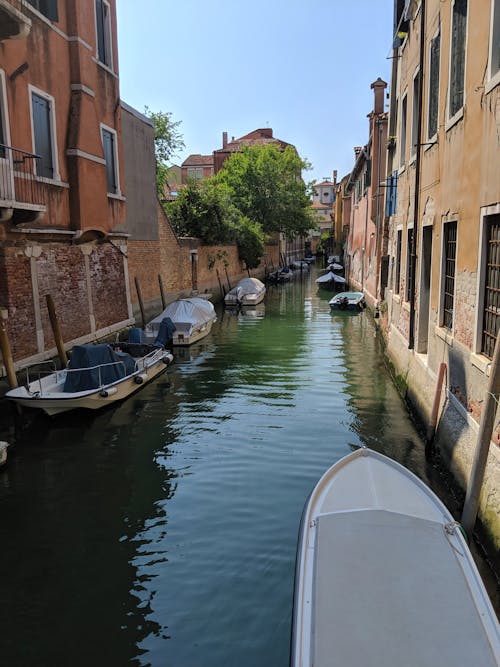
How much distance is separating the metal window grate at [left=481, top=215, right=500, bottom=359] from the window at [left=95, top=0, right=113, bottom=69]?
10.5 meters

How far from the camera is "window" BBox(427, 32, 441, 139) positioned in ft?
27.4

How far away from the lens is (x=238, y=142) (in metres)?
54.8

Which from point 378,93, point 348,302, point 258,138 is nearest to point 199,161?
point 258,138

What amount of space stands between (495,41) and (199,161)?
5784 centimetres

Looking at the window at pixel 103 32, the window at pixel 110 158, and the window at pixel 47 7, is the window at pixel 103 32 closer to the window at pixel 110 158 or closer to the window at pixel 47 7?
the window at pixel 110 158

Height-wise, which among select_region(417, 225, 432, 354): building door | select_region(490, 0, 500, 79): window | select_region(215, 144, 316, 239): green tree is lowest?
select_region(417, 225, 432, 354): building door

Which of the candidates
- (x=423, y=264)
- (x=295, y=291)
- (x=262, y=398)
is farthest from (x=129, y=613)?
(x=295, y=291)

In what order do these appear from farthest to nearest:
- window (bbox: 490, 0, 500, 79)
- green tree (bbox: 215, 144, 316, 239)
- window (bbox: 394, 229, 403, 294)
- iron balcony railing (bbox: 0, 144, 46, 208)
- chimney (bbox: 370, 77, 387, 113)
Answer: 1. green tree (bbox: 215, 144, 316, 239)
2. chimney (bbox: 370, 77, 387, 113)
3. window (bbox: 394, 229, 403, 294)
4. iron balcony railing (bbox: 0, 144, 46, 208)
5. window (bbox: 490, 0, 500, 79)

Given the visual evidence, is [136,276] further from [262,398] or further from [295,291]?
[295,291]

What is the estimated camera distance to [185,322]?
15406mm

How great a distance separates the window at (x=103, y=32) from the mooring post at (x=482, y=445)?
459 inches

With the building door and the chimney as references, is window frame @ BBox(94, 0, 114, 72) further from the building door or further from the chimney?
the chimney

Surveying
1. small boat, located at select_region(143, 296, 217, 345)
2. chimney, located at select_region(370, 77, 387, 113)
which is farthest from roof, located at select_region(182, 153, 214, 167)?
small boat, located at select_region(143, 296, 217, 345)

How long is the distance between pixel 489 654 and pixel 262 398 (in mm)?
7350
